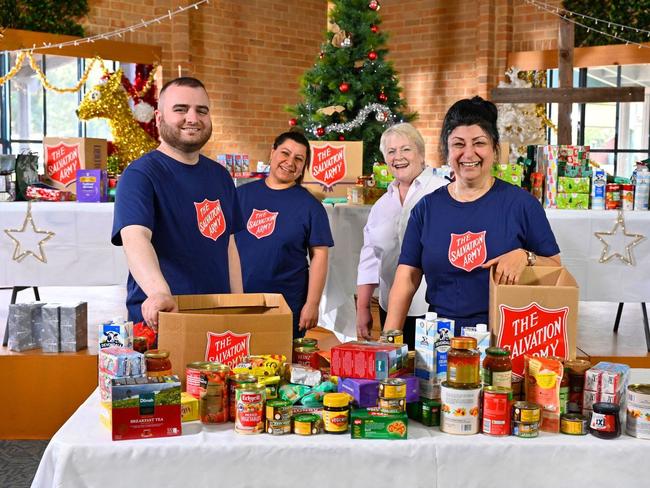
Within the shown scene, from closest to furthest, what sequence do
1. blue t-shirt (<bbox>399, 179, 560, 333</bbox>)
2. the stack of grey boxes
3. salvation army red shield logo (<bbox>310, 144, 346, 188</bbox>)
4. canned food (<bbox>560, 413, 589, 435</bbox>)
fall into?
canned food (<bbox>560, 413, 589, 435</bbox>)
blue t-shirt (<bbox>399, 179, 560, 333</bbox>)
the stack of grey boxes
salvation army red shield logo (<bbox>310, 144, 346, 188</bbox>)

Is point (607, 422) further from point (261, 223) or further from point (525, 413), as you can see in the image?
point (261, 223)

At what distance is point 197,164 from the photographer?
242 cm

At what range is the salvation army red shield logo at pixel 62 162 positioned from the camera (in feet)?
16.5

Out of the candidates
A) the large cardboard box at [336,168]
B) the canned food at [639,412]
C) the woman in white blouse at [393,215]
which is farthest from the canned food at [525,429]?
the large cardboard box at [336,168]

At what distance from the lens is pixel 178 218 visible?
233 cm

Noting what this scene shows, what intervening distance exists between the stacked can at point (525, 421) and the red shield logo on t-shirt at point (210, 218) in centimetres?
108

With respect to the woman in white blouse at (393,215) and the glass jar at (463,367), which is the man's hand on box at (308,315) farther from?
the glass jar at (463,367)

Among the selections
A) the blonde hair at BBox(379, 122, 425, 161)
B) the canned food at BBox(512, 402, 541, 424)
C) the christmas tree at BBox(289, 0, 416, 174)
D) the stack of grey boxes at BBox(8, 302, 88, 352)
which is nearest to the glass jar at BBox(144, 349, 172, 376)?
the canned food at BBox(512, 402, 541, 424)

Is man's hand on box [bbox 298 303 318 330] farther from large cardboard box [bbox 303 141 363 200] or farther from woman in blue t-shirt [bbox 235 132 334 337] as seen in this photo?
large cardboard box [bbox 303 141 363 200]

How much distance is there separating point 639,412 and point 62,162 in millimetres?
4158

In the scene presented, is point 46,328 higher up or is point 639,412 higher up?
point 639,412

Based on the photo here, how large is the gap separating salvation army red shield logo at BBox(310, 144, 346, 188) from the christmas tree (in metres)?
2.30

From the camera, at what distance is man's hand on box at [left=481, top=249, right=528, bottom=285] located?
7.11ft

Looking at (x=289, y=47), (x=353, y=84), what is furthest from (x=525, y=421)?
(x=289, y=47)
